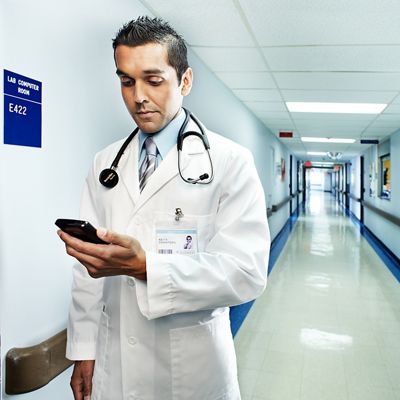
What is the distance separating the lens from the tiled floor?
3.08 m

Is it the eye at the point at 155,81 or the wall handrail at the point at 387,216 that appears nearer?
the eye at the point at 155,81

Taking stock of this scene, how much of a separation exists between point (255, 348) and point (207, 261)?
2.79 meters

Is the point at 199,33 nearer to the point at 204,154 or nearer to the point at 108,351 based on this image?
the point at 204,154

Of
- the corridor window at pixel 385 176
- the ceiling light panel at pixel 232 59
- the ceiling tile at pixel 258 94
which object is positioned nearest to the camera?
the ceiling light panel at pixel 232 59

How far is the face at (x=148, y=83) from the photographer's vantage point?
131cm

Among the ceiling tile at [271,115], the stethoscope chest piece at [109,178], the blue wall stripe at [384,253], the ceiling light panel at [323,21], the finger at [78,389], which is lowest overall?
the blue wall stripe at [384,253]

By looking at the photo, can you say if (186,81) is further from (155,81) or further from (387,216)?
(387,216)

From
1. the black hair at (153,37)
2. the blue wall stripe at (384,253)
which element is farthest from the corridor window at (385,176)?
the black hair at (153,37)

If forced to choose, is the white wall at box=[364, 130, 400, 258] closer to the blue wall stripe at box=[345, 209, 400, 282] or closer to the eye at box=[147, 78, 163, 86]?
the blue wall stripe at box=[345, 209, 400, 282]

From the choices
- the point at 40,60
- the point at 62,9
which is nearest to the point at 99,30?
the point at 62,9

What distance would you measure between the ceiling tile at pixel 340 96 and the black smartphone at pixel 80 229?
171 inches

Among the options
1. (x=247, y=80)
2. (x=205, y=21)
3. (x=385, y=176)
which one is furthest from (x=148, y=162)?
(x=385, y=176)

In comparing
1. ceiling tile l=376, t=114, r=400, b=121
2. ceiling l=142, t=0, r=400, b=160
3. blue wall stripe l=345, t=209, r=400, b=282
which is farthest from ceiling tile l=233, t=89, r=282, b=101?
blue wall stripe l=345, t=209, r=400, b=282

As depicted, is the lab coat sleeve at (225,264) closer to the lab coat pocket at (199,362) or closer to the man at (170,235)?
the man at (170,235)
